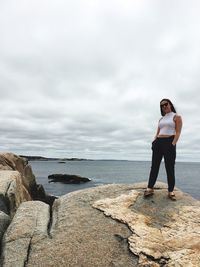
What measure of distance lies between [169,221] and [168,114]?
3.47 meters

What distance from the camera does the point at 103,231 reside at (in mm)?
8172

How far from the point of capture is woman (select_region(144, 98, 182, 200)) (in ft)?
32.8

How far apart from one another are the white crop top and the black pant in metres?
0.20

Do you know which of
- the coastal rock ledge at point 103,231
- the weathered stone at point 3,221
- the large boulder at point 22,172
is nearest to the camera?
the coastal rock ledge at point 103,231

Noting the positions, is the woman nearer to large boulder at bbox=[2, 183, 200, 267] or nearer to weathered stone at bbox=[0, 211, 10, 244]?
large boulder at bbox=[2, 183, 200, 267]

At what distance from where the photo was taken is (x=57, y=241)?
25.4 ft

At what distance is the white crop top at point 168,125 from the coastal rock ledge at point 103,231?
2.19m

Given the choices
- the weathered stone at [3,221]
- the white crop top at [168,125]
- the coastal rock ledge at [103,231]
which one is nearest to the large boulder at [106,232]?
the coastal rock ledge at [103,231]

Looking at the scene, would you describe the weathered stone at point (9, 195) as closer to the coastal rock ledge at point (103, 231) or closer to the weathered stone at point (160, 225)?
the coastal rock ledge at point (103, 231)

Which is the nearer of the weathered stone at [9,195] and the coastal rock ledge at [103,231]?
the coastal rock ledge at [103,231]

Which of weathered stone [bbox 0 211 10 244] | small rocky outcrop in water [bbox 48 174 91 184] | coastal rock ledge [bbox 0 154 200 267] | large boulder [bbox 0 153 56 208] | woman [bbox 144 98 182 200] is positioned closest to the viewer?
coastal rock ledge [bbox 0 154 200 267]

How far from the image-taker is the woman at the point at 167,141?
32.8 feet

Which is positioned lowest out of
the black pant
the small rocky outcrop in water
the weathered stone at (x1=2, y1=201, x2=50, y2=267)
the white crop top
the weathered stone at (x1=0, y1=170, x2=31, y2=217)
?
the small rocky outcrop in water

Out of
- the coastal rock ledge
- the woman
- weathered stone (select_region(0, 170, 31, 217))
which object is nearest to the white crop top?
the woman
